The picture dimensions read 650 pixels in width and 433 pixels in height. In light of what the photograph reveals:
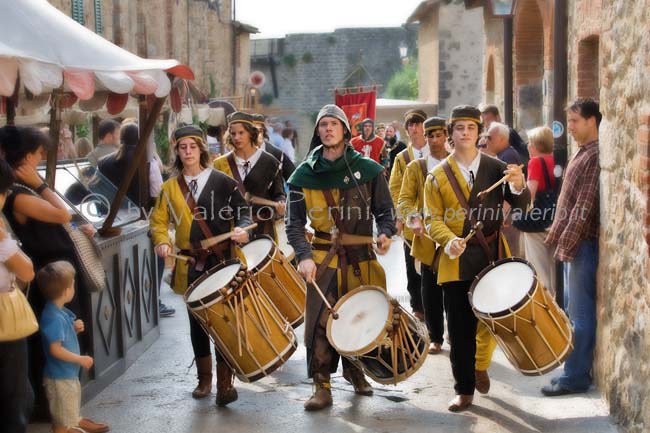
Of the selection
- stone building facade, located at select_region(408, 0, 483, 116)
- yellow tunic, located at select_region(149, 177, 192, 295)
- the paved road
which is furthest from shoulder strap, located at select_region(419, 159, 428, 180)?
stone building facade, located at select_region(408, 0, 483, 116)

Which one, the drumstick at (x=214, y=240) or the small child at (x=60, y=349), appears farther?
the drumstick at (x=214, y=240)

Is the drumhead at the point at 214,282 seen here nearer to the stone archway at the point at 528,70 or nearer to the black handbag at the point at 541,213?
the black handbag at the point at 541,213

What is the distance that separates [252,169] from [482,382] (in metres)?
2.46

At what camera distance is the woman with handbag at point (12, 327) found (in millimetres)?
4809

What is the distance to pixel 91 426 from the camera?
19.7 ft

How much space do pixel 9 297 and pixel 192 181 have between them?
6.51 ft

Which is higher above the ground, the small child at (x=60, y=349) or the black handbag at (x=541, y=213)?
the black handbag at (x=541, y=213)

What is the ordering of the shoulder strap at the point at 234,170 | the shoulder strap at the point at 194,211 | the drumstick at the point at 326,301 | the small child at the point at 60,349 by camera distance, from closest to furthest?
the small child at the point at 60,349 < the drumstick at the point at 326,301 < the shoulder strap at the point at 194,211 < the shoulder strap at the point at 234,170

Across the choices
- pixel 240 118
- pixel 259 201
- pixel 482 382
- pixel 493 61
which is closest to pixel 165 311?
pixel 259 201

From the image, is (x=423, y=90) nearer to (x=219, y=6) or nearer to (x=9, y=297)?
(x=219, y=6)

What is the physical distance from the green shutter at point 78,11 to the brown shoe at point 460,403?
14481 mm

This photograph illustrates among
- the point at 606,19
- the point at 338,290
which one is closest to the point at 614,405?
the point at 338,290

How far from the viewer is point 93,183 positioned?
301 inches

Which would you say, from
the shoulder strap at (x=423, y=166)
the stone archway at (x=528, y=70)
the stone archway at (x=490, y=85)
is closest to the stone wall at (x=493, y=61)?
the stone archway at (x=490, y=85)
